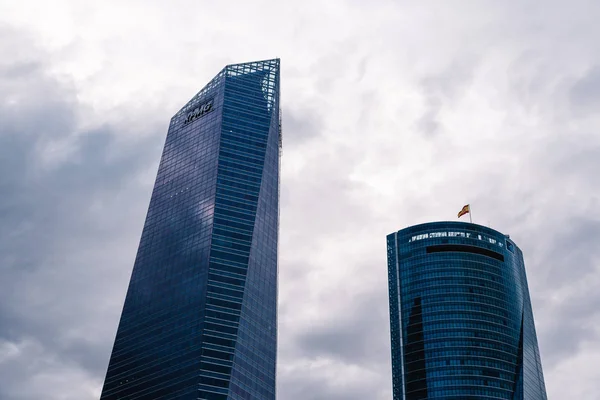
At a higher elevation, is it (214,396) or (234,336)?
(234,336)

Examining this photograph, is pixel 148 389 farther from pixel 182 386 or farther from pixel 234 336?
pixel 234 336

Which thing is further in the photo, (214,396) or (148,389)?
(148,389)

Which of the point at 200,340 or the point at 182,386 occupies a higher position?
the point at 200,340

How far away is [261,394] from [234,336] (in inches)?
665

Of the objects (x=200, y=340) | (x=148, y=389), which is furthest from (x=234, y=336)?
(x=148, y=389)

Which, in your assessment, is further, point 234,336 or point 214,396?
point 234,336

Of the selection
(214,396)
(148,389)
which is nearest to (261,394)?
(214,396)

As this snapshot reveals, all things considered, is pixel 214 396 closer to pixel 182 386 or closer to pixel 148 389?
pixel 182 386

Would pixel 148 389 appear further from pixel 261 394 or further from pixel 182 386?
pixel 261 394

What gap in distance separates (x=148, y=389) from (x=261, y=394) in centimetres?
3016

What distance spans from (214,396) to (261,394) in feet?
53.7

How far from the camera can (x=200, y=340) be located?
197 meters

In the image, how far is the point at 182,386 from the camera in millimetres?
191625

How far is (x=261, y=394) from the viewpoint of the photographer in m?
199
